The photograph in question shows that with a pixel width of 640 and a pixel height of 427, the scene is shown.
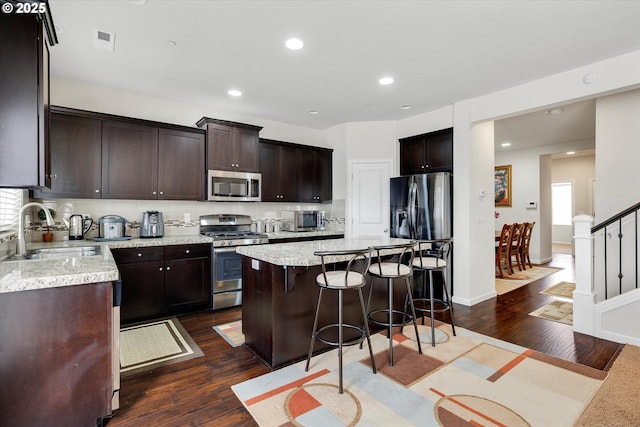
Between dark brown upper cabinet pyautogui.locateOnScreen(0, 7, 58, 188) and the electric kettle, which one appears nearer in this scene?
dark brown upper cabinet pyautogui.locateOnScreen(0, 7, 58, 188)

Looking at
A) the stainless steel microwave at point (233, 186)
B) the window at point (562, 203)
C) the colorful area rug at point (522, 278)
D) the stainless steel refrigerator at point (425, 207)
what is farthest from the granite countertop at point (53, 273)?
the window at point (562, 203)

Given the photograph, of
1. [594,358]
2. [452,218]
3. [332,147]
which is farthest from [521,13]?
[332,147]

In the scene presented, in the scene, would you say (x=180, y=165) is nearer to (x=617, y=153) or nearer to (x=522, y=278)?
(x=617, y=153)

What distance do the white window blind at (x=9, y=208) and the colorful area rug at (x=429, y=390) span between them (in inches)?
86.7

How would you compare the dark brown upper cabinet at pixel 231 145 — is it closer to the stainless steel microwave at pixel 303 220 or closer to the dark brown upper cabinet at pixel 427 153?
the stainless steel microwave at pixel 303 220

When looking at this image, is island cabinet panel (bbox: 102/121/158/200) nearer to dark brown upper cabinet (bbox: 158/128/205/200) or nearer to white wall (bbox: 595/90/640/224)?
dark brown upper cabinet (bbox: 158/128/205/200)

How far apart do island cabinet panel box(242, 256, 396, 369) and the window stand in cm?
1007

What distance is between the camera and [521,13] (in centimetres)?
231

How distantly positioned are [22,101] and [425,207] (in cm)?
404

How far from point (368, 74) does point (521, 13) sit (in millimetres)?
1441

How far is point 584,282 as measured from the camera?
320 centimetres

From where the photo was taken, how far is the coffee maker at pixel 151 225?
12.6ft

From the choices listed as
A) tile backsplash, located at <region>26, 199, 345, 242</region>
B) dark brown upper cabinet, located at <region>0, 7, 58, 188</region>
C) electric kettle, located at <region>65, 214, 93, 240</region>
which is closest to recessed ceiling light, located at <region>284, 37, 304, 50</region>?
dark brown upper cabinet, located at <region>0, 7, 58, 188</region>

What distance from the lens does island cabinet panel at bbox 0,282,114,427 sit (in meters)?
1.52
